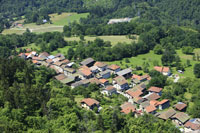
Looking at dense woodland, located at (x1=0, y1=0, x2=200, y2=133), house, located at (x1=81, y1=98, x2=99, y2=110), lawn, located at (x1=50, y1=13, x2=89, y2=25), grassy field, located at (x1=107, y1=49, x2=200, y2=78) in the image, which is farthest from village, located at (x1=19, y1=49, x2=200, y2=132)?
lawn, located at (x1=50, y1=13, x2=89, y2=25)

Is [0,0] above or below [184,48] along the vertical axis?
above

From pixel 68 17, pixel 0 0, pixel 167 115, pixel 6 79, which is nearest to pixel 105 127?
pixel 167 115

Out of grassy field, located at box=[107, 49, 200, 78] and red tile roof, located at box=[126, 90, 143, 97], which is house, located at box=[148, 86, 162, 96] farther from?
grassy field, located at box=[107, 49, 200, 78]

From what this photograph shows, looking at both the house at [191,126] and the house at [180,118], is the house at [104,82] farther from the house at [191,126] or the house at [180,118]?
the house at [191,126]

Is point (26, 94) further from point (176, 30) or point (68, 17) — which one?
point (68, 17)

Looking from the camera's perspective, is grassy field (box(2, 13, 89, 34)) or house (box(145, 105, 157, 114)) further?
grassy field (box(2, 13, 89, 34))
